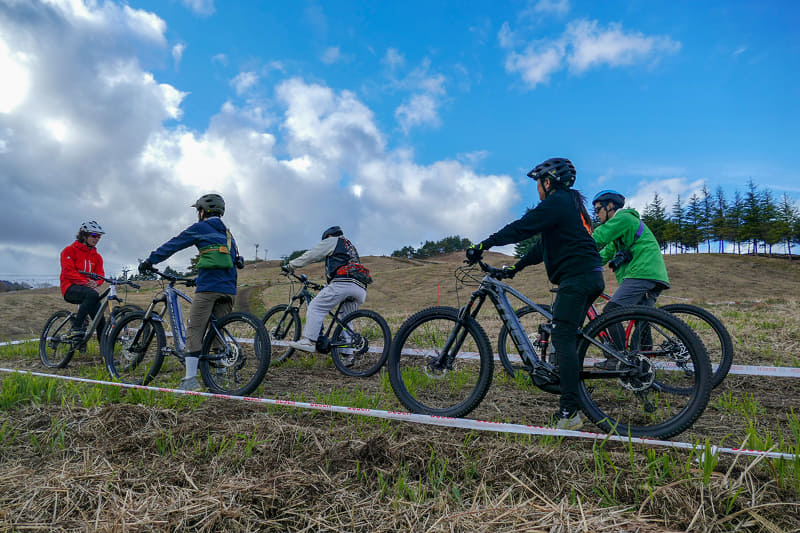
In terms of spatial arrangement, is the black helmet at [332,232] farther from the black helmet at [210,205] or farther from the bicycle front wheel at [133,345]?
the bicycle front wheel at [133,345]

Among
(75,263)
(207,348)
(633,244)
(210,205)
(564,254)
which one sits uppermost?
(210,205)

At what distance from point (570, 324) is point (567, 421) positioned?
75cm

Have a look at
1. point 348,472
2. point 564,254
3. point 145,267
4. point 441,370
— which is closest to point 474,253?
point 564,254

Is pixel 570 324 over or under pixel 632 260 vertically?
under

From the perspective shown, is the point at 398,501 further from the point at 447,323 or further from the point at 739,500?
the point at 447,323

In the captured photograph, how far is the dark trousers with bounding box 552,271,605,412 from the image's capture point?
327 centimetres

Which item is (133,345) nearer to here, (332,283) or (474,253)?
(332,283)

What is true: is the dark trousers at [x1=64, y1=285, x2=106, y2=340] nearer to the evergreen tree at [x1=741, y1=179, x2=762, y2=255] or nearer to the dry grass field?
the dry grass field

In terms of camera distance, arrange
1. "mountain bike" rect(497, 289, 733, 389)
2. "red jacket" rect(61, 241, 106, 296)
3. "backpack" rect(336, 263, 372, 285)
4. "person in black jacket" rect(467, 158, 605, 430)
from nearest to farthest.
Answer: "person in black jacket" rect(467, 158, 605, 430)
"mountain bike" rect(497, 289, 733, 389)
"backpack" rect(336, 263, 372, 285)
"red jacket" rect(61, 241, 106, 296)

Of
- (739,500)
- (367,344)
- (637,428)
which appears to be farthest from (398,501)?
(367,344)

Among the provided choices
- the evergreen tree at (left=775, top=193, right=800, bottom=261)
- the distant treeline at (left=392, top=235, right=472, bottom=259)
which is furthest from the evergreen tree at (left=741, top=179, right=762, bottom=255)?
the distant treeline at (left=392, top=235, right=472, bottom=259)

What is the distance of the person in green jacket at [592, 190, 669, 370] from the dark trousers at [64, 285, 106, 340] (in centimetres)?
795

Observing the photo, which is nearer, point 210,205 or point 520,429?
point 520,429

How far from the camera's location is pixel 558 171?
369 centimetres
